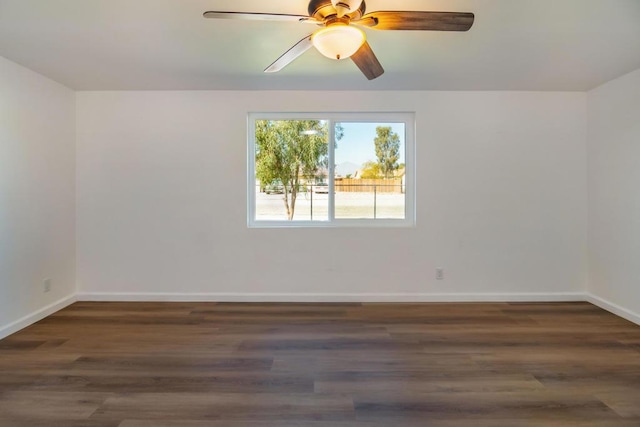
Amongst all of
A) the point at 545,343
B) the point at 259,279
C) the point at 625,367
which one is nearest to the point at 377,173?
the point at 259,279

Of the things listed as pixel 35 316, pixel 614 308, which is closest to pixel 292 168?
pixel 35 316

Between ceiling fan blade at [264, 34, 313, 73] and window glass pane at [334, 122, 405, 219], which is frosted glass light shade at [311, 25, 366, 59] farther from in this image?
window glass pane at [334, 122, 405, 219]

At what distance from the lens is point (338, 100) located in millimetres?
3223

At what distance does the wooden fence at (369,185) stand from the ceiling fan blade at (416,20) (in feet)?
5.99

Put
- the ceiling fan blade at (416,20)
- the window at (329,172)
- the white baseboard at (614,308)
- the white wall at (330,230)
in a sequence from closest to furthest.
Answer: the ceiling fan blade at (416,20) < the white baseboard at (614,308) < the white wall at (330,230) < the window at (329,172)

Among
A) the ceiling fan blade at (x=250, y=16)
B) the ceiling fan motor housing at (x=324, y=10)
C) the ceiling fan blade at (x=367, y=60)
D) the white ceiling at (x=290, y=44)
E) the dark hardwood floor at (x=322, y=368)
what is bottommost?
the dark hardwood floor at (x=322, y=368)

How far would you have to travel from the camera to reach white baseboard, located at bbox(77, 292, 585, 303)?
3.27 meters

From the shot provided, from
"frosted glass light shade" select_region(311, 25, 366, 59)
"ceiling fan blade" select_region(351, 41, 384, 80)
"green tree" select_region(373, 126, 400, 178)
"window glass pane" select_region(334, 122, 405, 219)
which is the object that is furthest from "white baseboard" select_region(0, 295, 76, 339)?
"green tree" select_region(373, 126, 400, 178)

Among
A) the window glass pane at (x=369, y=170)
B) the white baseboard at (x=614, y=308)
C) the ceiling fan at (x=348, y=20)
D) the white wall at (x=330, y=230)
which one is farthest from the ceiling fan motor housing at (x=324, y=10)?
the white baseboard at (x=614, y=308)

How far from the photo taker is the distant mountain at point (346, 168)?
335cm

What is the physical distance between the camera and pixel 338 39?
1.58 metres

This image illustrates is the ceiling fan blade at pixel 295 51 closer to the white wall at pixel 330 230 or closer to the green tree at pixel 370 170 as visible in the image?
the white wall at pixel 330 230

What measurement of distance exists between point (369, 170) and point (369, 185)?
0.16 metres

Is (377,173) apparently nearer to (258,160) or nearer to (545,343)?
(258,160)
